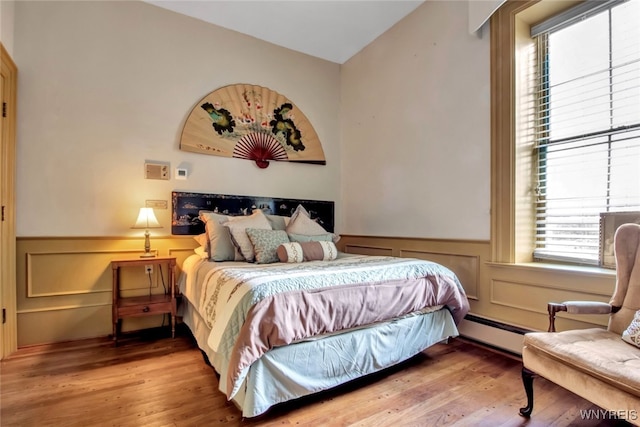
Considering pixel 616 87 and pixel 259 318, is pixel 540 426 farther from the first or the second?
pixel 616 87

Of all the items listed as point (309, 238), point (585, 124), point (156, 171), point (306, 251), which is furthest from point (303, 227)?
point (585, 124)

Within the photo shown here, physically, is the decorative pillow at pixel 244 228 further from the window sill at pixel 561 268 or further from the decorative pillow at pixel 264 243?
the window sill at pixel 561 268

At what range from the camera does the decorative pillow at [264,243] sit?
2585 mm

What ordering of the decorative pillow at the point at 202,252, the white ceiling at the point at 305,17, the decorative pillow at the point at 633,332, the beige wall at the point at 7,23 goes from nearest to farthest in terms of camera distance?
the decorative pillow at the point at 633,332
the beige wall at the point at 7,23
the decorative pillow at the point at 202,252
the white ceiling at the point at 305,17

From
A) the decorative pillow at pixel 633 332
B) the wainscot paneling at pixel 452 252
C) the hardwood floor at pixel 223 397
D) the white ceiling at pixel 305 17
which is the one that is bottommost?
the hardwood floor at pixel 223 397

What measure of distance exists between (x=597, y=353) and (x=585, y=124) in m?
1.65

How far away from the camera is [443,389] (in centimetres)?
188

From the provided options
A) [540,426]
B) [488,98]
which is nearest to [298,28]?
[488,98]

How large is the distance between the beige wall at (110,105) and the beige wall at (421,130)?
4.17 ft

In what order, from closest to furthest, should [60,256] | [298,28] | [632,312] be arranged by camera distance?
[632,312] → [60,256] → [298,28]

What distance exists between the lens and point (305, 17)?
3246 millimetres

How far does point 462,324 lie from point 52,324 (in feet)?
11.5

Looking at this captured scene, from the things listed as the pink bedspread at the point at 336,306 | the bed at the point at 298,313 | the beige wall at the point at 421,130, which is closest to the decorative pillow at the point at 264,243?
the bed at the point at 298,313

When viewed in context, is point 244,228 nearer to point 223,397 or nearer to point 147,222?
point 147,222
